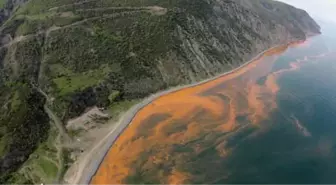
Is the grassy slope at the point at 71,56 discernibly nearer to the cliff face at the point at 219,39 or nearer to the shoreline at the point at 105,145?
the shoreline at the point at 105,145

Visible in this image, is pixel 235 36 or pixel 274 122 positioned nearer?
pixel 274 122

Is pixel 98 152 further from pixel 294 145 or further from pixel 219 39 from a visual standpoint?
pixel 219 39

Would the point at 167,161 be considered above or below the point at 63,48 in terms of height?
below

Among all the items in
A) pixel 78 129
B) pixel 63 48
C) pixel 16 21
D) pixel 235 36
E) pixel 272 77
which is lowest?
pixel 272 77

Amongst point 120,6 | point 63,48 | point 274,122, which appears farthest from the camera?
point 120,6

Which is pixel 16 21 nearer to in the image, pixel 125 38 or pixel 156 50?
pixel 125 38

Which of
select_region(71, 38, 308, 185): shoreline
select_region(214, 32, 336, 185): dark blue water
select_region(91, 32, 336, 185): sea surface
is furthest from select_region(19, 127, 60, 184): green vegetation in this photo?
select_region(214, 32, 336, 185): dark blue water

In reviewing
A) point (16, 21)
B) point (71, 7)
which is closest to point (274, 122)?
point (71, 7)

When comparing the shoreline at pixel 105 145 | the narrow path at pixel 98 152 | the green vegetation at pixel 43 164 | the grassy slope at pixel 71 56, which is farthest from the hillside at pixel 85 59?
the narrow path at pixel 98 152
